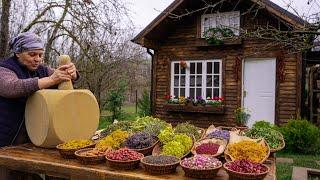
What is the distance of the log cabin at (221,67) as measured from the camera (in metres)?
9.28

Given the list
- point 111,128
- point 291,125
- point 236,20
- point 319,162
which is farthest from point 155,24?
point 111,128

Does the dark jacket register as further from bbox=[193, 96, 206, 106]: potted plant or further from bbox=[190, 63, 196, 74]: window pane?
bbox=[190, 63, 196, 74]: window pane

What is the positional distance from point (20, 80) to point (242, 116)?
832 cm

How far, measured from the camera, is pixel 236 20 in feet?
33.3

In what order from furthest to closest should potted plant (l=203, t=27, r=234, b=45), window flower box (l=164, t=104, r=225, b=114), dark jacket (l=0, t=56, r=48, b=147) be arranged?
window flower box (l=164, t=104, r=225, b=114), potted plant (l=203, t=27, r=234, b=45), dark jacket (l=0, t=56, r=48, b=147)

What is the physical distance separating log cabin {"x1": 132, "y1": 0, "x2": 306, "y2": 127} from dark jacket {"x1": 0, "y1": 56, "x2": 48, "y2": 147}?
6.87 meters

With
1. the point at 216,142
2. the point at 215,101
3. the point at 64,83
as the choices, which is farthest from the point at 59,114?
the point at 215,101

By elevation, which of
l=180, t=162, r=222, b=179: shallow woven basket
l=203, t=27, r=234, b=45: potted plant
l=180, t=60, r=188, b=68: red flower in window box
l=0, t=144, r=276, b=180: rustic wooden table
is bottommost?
l=0, t=144, r=276, b=180: rustic wooden table

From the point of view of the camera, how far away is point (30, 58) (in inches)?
87.7

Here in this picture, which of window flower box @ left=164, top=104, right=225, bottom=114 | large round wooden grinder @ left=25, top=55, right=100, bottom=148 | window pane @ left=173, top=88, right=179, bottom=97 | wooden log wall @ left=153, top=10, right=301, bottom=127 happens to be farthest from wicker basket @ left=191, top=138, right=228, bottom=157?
window pane @ left=173, top=88, right=179, bottom=97

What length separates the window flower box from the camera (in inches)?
398

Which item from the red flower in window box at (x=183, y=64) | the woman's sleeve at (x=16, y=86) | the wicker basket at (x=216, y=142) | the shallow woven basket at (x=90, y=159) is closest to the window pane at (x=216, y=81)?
the red flower in window box at (x=183, y=64)

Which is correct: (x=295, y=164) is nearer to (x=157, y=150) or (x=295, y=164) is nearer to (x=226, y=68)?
(x=226, y=68)

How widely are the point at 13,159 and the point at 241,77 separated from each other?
28.3 ft
